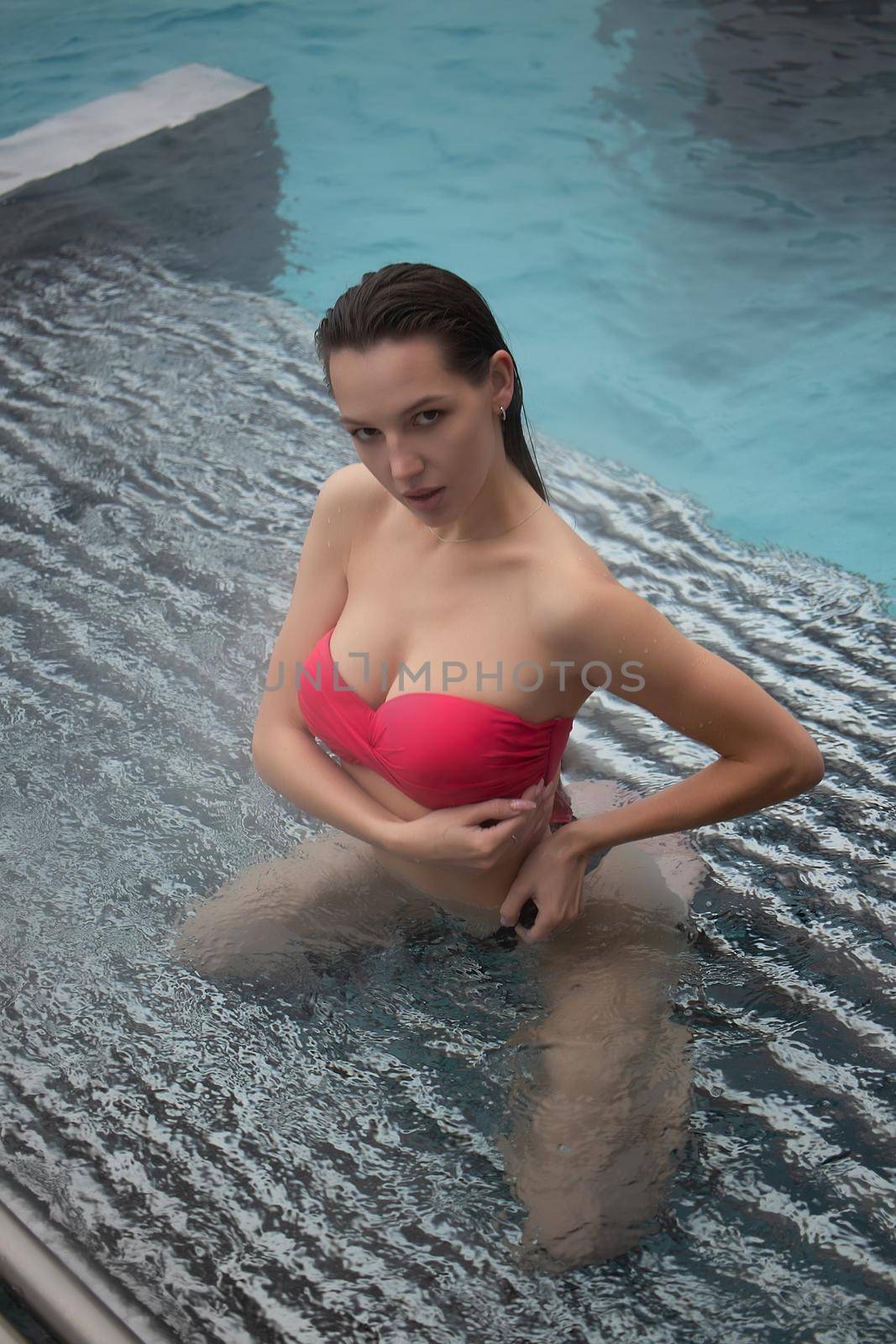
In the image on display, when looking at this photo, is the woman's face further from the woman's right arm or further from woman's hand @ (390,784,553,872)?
woman's hand @ (390,784,553,872)

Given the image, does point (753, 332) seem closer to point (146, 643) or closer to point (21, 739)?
point (146, 643)

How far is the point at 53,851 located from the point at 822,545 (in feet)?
9.28

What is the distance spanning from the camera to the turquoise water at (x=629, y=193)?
5047 mm

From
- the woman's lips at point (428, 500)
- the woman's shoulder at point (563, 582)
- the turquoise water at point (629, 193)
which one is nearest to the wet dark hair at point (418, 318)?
the woman's lips at point (428, 500)

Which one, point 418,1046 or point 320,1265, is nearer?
point 320,1265

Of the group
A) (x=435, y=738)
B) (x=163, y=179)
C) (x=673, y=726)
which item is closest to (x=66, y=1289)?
(x=435, y=738)

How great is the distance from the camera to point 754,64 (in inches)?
270

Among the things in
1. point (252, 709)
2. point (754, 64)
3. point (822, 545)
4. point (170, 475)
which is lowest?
point (822, 545)

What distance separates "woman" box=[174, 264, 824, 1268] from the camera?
1608mm

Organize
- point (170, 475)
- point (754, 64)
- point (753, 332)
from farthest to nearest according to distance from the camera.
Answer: point (754, 64), point (753, 332), point (170, 475)

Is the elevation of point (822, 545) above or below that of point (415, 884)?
below

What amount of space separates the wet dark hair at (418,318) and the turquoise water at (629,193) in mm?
2355

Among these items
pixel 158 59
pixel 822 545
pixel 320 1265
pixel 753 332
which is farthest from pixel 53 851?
pixel 158 59

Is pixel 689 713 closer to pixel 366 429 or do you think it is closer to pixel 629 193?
pixel 366 429
